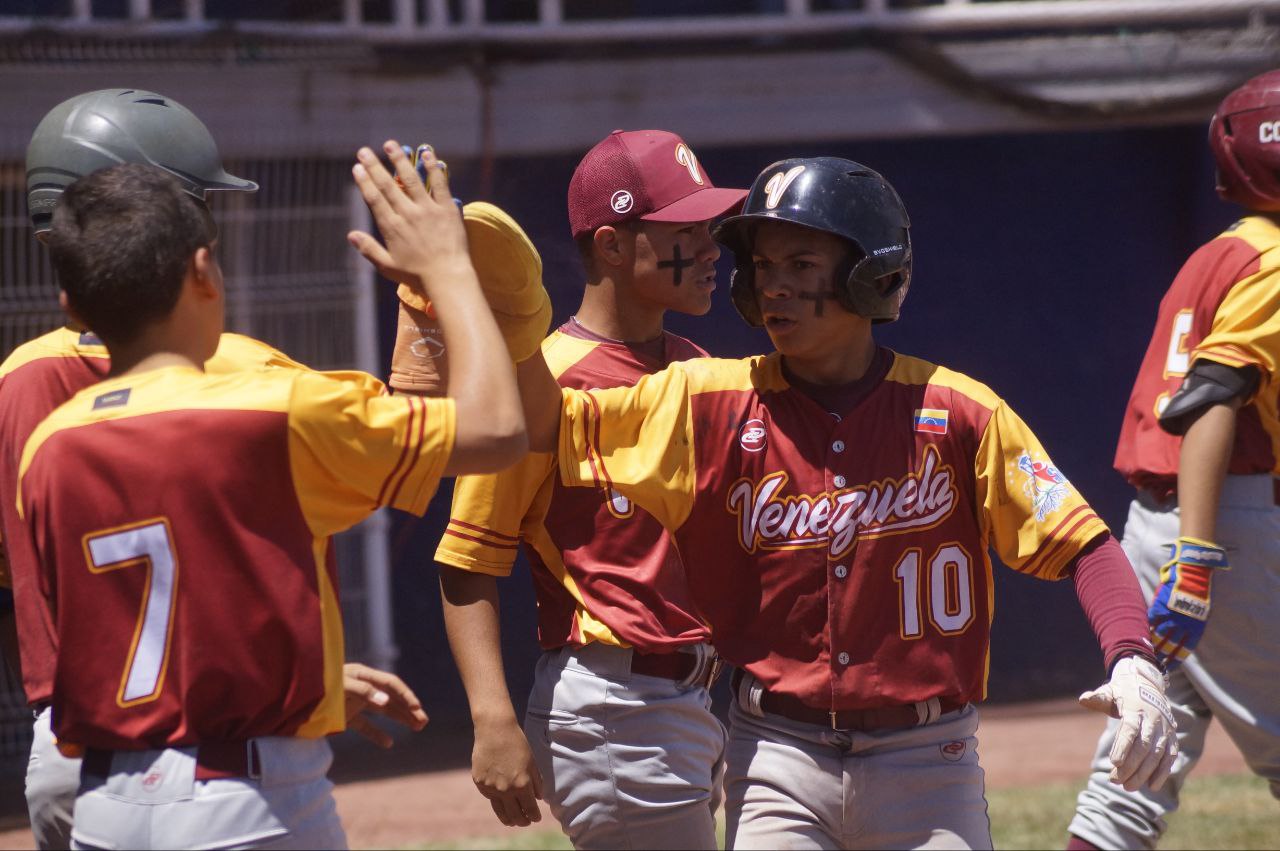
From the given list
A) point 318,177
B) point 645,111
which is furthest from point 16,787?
point 645,111

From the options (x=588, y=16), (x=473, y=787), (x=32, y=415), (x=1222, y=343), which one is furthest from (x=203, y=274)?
(x=588, y=16)

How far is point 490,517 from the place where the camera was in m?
3.40

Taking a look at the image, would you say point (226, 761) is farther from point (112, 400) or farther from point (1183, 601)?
point (1183, 601)

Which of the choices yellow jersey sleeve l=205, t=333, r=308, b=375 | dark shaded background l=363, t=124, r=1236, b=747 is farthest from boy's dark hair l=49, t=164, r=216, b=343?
dark shaded background l=363, t=124, r=1236, b=747

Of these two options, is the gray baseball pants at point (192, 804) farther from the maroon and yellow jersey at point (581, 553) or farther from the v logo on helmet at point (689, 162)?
the v logo on helmet at point (689, 162)

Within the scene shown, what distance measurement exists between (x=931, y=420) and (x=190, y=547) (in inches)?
56.8

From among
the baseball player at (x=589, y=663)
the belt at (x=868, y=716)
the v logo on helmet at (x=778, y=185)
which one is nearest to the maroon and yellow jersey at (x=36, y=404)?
the baseball player at (x=589, y=663)

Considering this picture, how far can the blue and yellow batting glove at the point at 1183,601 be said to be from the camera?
3.98 metres

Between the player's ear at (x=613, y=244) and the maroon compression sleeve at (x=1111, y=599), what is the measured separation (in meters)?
1.33

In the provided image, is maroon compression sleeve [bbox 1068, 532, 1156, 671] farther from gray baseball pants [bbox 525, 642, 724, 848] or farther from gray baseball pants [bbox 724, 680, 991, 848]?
gray baseball pants [bbox 525, 642, 724, 848]

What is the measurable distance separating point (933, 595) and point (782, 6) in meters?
6.30

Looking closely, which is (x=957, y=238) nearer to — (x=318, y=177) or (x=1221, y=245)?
(x=318, y=177)

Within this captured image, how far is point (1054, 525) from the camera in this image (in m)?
2.96

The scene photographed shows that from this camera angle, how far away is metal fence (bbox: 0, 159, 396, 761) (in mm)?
7824
